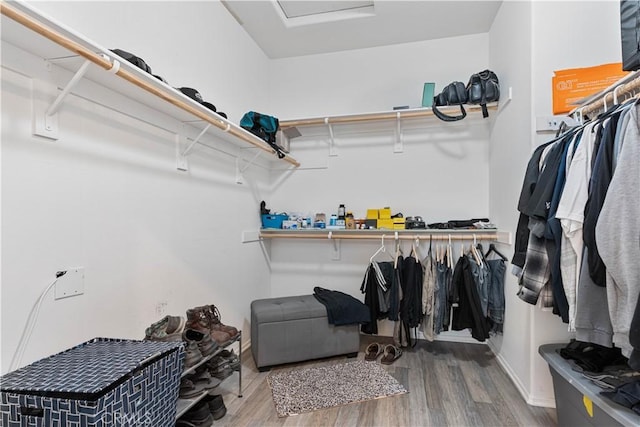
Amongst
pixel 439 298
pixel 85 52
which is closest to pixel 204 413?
pixel 85 52

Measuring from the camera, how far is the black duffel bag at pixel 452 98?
8.48ft

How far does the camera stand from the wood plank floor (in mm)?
1828

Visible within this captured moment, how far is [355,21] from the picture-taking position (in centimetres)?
285

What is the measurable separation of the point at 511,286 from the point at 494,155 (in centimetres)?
115

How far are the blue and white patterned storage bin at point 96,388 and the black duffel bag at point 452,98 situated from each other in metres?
2.57

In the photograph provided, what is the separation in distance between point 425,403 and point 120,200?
2.16 metres

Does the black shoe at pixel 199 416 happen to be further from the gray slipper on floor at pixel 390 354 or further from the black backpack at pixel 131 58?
the black backpack at pixel 131 58

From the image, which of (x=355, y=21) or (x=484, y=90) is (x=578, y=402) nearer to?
(x=484, y=90)

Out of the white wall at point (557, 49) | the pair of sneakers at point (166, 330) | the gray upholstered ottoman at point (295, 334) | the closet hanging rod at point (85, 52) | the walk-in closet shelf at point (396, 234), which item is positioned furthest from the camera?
the walk-in closet shelf at point (396, 234)

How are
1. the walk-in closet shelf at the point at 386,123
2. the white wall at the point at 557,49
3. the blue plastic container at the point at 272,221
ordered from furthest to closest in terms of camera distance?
1. the blue plastic container at the point at 272,221
2. the walk-in closet shelf at the point at 386,123
3. the white wall at the point at 557,49

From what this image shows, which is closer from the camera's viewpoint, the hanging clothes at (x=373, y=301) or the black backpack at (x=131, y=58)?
the black backpack at (x=131, y=58)

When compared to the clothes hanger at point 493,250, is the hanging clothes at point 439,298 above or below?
below

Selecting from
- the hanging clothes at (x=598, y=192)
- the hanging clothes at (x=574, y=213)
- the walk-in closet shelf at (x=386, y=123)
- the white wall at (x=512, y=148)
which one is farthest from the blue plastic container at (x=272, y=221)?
the hanging clothes at (x=598, y=192)

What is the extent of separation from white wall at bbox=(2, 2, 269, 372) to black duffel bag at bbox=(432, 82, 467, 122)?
1772 mm
